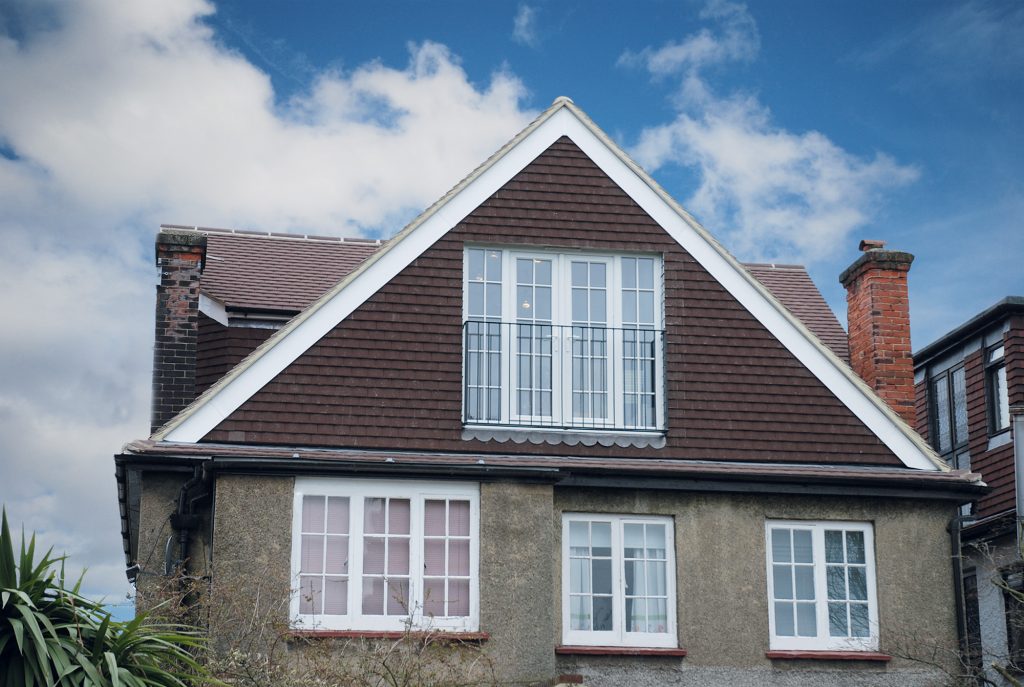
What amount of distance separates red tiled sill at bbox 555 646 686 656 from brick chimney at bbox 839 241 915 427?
16.2ft

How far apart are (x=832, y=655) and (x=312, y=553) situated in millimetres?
6147

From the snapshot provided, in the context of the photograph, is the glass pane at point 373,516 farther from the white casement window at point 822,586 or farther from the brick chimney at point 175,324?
the white casement window at point 822,586

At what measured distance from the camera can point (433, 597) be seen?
51.5ft

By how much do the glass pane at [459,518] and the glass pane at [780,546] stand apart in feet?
12.4

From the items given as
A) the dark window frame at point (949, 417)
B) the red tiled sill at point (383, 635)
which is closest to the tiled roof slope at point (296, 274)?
the dark window frame at point (949, 417)

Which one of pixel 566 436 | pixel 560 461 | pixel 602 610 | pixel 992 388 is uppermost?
pixel 992 388

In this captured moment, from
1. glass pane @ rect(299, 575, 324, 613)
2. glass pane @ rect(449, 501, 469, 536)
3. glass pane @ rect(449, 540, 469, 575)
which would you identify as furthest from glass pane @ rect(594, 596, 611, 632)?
glass pane @ rect(299, 575, 324, 613)

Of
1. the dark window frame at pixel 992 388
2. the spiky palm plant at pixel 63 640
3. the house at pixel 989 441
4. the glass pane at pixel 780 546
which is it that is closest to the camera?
the spiky palm plant at pixel 63 640

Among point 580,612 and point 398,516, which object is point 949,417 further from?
point 398,516

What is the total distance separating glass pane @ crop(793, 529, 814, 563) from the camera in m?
16.9

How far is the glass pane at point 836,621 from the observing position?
16719mm

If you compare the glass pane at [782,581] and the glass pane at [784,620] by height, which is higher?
the glass pane at [782,581]

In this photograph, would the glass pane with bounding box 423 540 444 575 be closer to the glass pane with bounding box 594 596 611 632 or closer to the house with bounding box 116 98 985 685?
the house with bounding box 116 98 985 685

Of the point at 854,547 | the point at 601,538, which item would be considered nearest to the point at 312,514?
the point at 601,538
